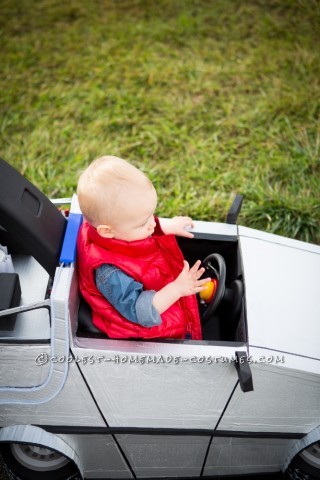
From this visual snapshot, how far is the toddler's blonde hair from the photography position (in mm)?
1481

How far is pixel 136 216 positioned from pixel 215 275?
0.46m

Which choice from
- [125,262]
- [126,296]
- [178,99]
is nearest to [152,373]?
[126,296]

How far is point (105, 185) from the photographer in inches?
58.2

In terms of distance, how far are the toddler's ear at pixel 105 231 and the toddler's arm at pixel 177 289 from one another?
0.23m

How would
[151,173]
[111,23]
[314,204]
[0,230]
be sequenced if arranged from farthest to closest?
[111,23]
[151,173]
[314,204]
[0,230]

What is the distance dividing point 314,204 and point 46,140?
67.9 inches

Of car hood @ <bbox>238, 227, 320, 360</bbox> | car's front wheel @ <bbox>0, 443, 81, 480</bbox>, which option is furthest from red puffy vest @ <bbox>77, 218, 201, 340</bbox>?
car's front wheel @ <bbox>0, 443, 81, 480</bbox>

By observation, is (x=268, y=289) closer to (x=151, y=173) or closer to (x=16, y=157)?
(x=151, y=173)

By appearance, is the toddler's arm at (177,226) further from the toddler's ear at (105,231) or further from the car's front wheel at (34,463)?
the car's front wheel at (34,463)

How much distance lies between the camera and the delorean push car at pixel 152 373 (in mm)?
1509

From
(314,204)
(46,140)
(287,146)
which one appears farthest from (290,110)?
(46,140)

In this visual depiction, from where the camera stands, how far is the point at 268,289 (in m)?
1.73

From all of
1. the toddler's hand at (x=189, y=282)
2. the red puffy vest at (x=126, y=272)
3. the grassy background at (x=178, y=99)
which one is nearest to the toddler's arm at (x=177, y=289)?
the toddler's hand at (x=189, y=282)

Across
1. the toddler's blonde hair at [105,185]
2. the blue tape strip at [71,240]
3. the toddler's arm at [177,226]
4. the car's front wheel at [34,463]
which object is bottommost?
the car's front wheel at [34,463]
